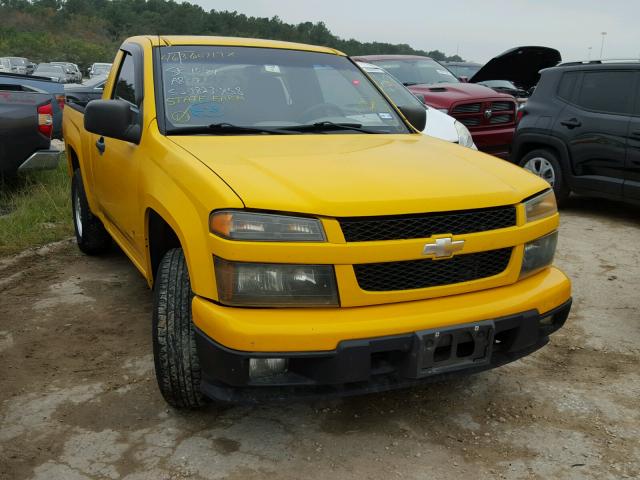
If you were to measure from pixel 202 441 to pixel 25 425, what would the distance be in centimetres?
81

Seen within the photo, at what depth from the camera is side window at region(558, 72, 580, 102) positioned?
22.3ft

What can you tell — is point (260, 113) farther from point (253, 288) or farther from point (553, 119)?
point (553, 119)

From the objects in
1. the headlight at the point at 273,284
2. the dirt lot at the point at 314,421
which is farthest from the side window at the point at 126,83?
the headlight at the point at 273,284

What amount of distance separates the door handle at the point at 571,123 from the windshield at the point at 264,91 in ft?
11.4

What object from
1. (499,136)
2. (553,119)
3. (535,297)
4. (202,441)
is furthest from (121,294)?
(499,136)

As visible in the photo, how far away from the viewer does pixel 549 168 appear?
6973mm

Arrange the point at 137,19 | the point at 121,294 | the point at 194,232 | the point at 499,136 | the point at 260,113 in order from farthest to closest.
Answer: the point at 137,19 → the point at 499,136 → the point at 121,294 → the point at 260,113 → the point at 194,232

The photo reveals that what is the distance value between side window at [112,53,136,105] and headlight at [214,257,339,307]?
1.79 metres

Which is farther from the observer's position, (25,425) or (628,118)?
(628,118)

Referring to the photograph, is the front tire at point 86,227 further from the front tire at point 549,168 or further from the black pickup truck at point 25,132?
the front tire at point 549,168

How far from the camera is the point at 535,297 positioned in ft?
8.85

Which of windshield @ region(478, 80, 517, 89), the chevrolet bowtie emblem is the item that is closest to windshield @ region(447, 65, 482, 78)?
windshield @ region(478, 80, 517, 89)

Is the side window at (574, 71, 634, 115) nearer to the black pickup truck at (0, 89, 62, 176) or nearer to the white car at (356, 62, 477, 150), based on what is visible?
the white car at (356, 62, 477, 150)

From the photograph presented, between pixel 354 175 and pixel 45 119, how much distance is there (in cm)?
560
